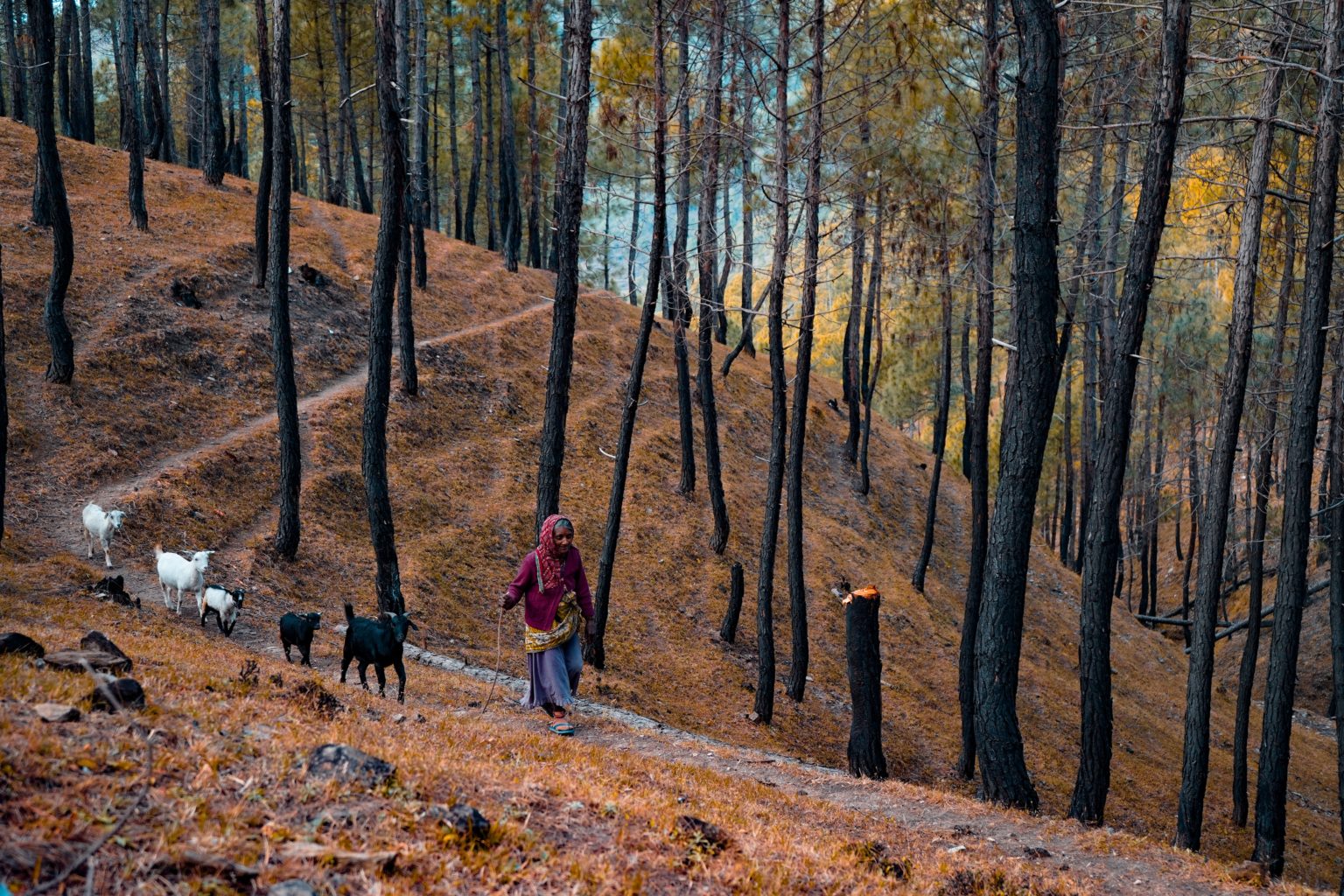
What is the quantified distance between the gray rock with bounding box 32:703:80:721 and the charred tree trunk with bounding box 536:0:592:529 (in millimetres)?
9042

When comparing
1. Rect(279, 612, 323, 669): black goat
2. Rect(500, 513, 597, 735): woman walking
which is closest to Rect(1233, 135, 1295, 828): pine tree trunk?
Rect(500, 513, 597, 735): woman walking

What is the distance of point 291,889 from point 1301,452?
45.3 ft

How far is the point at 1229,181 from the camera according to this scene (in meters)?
16.5

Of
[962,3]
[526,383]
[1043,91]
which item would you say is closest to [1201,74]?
[962,3]

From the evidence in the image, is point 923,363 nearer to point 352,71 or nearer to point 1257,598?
point 1257,598

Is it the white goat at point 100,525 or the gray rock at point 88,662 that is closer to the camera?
the gray rock at point 88,662

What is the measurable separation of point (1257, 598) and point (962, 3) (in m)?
12.8

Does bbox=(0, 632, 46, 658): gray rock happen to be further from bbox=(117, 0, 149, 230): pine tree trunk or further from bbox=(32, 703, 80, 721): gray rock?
bbox=(117, 0, 149, 230): pine tree trunk

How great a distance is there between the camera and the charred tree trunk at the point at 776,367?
15062 millimetres

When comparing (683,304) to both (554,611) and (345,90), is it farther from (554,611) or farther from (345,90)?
(345,90)

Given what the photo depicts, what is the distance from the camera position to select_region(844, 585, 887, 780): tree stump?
12.1 m

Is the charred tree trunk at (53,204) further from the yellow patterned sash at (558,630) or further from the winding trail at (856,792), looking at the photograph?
the yellow patterned sash at (558,630)

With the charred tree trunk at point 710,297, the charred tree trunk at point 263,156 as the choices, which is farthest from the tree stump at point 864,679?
the charred tree trunk at point 263,156

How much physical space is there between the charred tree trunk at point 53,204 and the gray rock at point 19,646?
13865 mm
